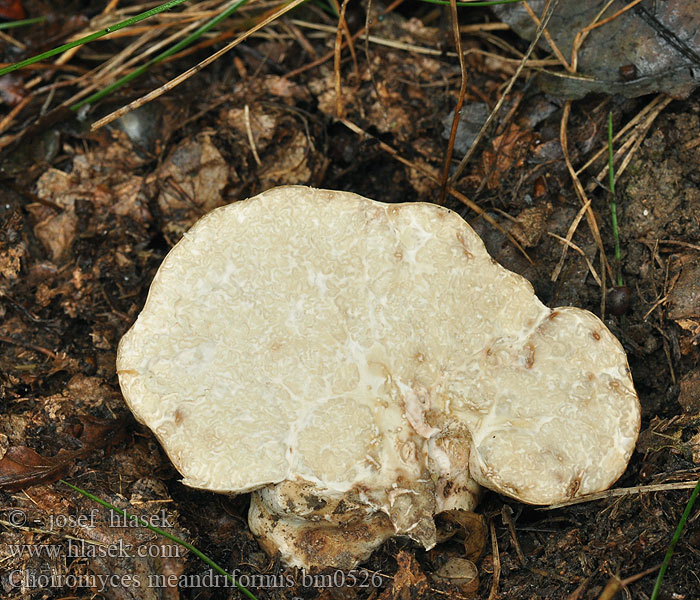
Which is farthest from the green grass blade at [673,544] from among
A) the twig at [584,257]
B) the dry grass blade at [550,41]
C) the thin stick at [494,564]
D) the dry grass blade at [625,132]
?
the dry grass blade at [550,41]

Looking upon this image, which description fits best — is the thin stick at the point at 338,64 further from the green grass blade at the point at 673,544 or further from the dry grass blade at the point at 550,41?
the green grass blade at the point at 673,544

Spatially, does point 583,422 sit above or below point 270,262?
below

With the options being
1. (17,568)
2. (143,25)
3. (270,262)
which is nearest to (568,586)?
(270,262)

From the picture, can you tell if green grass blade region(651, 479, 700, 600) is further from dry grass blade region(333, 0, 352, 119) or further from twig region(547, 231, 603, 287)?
dry grass blade region(333, 0, 352, 119)

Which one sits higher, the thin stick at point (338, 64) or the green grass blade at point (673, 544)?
the thin stick at point (338, 64)

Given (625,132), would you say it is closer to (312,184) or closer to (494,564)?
(312,184)

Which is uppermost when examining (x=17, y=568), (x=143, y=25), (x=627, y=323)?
(x=143, y=25)

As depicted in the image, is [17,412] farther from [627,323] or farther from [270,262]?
[627,323]
